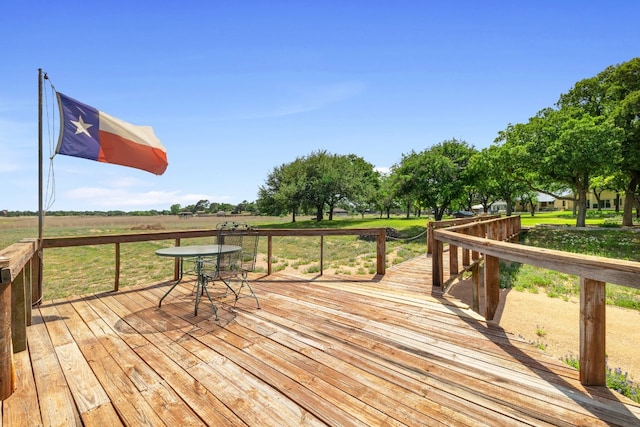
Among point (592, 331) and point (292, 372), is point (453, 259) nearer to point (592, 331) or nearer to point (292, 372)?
point (592, 331)

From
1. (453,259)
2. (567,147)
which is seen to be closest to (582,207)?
(567,147)

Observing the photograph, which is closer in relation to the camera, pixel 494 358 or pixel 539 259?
pixel 539 259

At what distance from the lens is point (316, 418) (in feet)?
5.47

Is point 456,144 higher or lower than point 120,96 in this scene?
higher

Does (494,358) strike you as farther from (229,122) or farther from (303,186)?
(303,186)

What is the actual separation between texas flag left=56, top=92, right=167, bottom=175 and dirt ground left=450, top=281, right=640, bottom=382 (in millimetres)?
5943

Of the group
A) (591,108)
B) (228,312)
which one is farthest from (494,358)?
(591,108)

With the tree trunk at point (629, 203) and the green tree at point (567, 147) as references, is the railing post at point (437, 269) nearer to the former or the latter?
the green tree at point (567, 147)

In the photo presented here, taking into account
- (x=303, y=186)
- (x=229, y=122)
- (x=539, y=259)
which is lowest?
(x=539, y=259)

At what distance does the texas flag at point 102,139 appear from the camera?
375cm

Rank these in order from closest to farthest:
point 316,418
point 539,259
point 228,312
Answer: point 316,418, point 539,259, point 228,312

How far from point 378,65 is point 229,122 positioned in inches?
297

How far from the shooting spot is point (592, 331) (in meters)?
1.89

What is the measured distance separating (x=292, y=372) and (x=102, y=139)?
3974 millimetres
